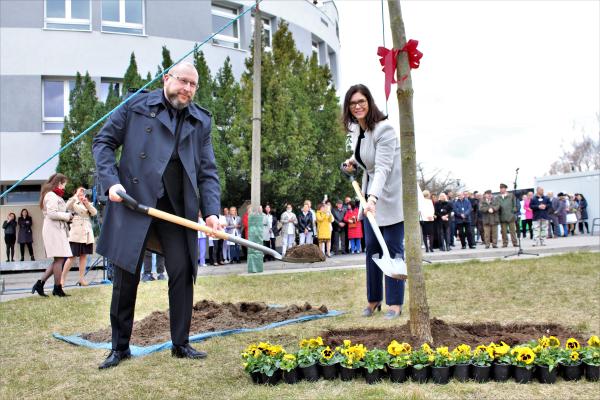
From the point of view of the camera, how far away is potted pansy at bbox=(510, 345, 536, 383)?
3441mm

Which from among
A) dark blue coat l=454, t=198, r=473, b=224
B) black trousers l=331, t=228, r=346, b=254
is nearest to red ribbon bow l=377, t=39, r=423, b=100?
black trousers l=331, t=228, r=346, b=254

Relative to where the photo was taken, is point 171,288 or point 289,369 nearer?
point 289,369

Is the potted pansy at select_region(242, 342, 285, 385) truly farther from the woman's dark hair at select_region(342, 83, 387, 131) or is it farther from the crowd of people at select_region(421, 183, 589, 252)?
the crowd of people at select_region(421, 183, 589, 252)

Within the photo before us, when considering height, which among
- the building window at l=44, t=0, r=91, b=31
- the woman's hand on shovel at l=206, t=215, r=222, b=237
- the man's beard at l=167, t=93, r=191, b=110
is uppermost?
the building window at l=44, t=0, r=91, b=31

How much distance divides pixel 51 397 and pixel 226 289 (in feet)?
19.4

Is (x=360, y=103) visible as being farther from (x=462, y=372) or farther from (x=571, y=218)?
(x=571, y=218)

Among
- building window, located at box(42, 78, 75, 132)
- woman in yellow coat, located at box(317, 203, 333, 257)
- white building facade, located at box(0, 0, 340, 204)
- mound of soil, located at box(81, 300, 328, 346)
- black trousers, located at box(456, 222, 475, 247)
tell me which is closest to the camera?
mound of soil, located at box(81, 300, 328, 346)

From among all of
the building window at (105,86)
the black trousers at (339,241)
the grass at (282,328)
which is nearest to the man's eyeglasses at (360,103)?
the grass at (282,328)

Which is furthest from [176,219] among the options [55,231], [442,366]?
[55,231]

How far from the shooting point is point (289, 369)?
11.8ft

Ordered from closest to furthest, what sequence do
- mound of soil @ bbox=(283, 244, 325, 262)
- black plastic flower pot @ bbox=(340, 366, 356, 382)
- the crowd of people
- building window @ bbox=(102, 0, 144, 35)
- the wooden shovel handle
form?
black plastic flower pot @ bbox=(340, 366, 356, 382) → the wooden shovel handle → mound of soil @ bbox=(283, 244, 325, 262) → the crowd of people → building window @ bbox=(102, 0, 144, 35)

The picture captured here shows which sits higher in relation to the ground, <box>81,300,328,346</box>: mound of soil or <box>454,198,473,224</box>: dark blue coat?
<box>454,198,473,224</box>: dark blue coat

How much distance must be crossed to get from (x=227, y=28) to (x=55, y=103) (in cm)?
782

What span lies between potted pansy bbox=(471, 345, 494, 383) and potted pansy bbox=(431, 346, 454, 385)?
5.8 inches
